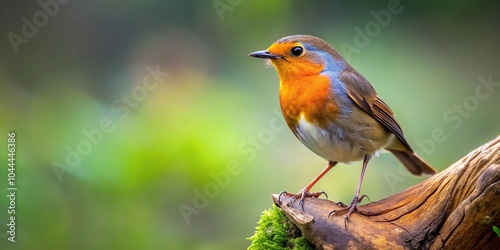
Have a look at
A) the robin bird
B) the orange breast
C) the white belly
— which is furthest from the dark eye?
the white belly

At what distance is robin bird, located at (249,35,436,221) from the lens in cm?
329

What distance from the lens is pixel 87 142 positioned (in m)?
3.96

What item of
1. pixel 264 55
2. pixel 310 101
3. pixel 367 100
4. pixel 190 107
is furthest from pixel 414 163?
pixel 190 107

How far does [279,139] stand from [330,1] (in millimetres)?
1602

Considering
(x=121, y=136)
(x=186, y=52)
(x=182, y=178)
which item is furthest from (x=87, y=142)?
(x=186, y=52)

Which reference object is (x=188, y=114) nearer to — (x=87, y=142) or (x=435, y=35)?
Result: (x=87, y=142)

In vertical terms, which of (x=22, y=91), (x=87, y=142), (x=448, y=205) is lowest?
(x=448, y=205)

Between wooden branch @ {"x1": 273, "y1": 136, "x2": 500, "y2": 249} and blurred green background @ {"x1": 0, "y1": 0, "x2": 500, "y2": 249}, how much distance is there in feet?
3.79

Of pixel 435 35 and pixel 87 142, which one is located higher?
pixel 435 35

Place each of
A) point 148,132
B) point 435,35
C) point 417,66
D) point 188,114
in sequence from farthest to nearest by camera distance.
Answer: point 435,35
point 417,66
point 188,114
point 148,132

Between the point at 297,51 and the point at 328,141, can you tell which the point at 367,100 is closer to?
the point at 328,141

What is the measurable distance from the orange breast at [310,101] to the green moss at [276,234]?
1.71 feet

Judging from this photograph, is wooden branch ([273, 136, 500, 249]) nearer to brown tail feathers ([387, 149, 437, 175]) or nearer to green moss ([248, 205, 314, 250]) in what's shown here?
green moss ([248, 205, 314, 250])

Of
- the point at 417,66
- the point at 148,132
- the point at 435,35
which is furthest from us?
the point at 435,35
